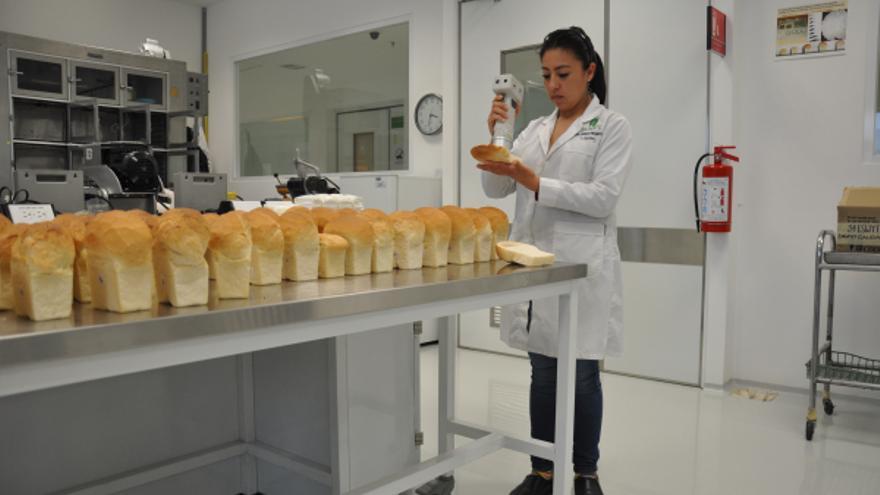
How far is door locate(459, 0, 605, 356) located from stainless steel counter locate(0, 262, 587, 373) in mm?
2906

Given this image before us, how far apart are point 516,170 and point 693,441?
1754mm

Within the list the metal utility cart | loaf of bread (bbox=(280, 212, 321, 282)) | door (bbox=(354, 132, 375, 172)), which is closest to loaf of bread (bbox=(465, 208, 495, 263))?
loaf of bread (bbox=(280, 212, 321, 282))

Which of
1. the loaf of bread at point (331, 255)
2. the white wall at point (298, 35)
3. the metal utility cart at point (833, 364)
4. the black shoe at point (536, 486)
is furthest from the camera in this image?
the white wall at point (298, 35)

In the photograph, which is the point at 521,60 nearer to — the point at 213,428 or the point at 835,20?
the point at 835,20

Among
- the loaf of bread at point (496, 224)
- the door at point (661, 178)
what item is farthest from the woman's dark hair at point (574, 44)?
the door at point (661, 178)

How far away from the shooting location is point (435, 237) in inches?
64.7

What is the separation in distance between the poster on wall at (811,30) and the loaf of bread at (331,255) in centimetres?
313

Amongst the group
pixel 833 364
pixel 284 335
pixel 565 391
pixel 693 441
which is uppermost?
pixel 284 335

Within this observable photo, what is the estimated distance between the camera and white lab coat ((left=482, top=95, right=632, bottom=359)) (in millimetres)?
2055

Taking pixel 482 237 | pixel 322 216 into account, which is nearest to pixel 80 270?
pixel 322 216

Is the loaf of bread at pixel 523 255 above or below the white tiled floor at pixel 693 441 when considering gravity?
above

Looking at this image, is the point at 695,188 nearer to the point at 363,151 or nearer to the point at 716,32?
the point at 716,32

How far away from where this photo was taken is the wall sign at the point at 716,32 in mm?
3428

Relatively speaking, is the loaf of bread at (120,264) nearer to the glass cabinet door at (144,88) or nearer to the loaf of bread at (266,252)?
the loaf of bread at (266,252)
